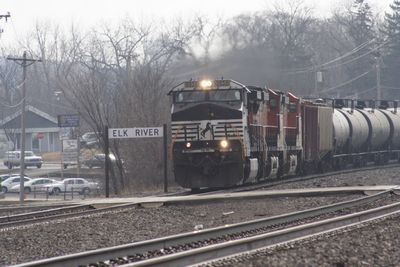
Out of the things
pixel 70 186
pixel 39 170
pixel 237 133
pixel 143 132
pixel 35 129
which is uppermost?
pixel 35 129

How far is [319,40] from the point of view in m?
76.4

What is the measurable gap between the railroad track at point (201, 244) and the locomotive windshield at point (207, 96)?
7.78m

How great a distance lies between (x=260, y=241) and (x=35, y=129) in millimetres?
79790

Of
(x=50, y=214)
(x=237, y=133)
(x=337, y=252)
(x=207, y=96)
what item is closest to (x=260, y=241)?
(x=337, y=252)

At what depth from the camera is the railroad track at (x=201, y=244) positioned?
8.09m

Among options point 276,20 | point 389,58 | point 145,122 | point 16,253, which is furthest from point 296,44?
point 16,253

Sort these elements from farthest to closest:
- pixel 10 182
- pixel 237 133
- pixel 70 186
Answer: pixel 10 182 → pixel 70 186 → pixel 237 133

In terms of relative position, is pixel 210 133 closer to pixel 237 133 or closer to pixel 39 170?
pixel 237 133

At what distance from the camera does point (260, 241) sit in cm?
954

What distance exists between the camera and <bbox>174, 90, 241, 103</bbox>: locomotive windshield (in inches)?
843

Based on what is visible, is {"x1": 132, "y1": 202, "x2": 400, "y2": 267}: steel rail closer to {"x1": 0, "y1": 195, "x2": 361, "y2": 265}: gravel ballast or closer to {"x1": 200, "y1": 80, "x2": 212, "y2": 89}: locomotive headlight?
{"x1": 0, "y1": 195, "x2": 361, "y2": 265}: gravel ballast

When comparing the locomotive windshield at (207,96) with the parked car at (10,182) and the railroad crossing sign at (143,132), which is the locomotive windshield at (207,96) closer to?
the railroad crossing sign at (143,132)

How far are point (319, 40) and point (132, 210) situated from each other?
205ft

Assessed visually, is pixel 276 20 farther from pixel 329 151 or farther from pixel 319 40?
pixel 329 151
